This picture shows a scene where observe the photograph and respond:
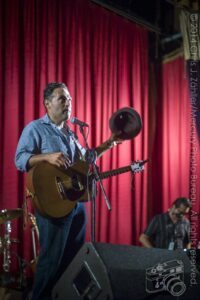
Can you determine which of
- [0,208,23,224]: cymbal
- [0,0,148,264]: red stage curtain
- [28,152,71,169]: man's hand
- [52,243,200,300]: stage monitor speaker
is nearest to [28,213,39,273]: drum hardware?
[0,0,148,264]: red stage curtain

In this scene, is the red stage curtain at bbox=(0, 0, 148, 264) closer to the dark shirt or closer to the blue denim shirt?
the dark shirt

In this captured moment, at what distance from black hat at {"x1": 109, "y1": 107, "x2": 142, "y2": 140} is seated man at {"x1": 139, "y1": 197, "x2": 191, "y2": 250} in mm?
1237

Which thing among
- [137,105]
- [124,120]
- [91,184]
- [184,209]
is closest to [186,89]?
[137,105]

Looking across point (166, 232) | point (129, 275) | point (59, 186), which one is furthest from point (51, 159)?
point (166, 232)

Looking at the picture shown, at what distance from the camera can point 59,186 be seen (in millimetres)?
2910

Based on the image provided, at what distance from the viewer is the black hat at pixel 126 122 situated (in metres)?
3.42

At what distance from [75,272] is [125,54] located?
12.5ft

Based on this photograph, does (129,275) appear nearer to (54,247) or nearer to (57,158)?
(54,247)

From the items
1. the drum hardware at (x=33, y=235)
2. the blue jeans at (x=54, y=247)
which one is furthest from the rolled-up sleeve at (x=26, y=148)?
the drum hardware at (x=33, y=235)

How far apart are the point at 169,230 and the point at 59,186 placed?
1814mm

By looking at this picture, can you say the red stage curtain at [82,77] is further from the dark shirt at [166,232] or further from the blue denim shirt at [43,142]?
the blue denim shirt at [43,142]

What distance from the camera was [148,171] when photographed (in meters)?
5.55

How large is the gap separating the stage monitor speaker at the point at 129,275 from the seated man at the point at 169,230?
244cm

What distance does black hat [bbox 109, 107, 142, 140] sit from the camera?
11.2 feet
